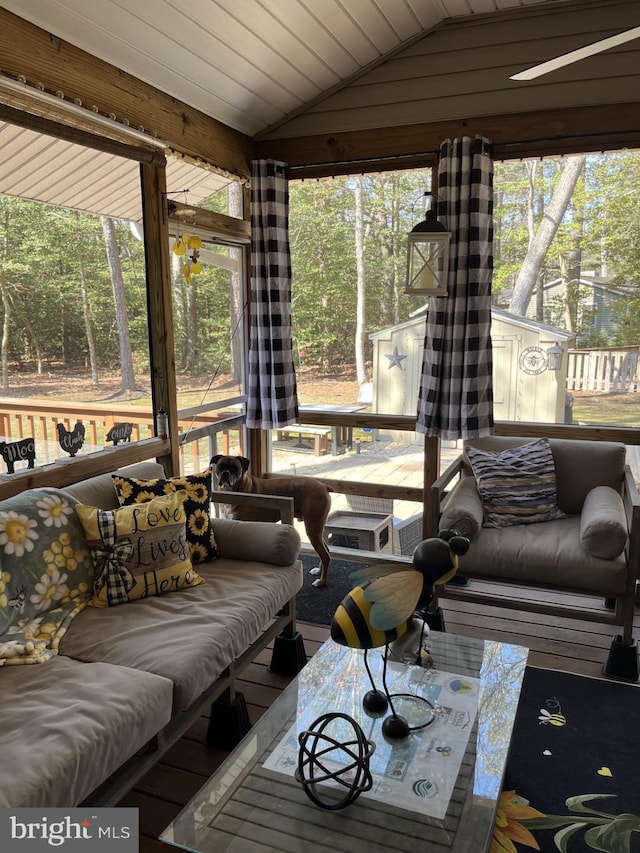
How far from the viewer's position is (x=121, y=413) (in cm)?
323

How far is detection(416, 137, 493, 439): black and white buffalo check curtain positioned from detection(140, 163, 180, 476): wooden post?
137 cm

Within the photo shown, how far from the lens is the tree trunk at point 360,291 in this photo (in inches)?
153

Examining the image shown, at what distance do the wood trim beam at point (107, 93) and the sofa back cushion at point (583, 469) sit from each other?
2.45 meters

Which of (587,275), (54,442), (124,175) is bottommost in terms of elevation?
(54,442)

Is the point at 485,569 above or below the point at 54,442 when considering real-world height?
below

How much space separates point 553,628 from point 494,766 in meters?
1.59

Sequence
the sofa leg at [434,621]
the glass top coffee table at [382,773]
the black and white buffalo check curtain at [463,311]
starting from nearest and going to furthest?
the glass top coffee table at [382,773] → the sofa leg at [434,621] → the black and white buffalo check curtain at [463,311]

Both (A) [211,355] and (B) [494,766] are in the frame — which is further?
(A) [211,355]

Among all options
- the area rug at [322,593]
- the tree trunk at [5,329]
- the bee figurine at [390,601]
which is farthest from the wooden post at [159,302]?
the bee figurine at [390,601]

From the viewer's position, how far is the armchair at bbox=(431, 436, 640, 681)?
2668mm

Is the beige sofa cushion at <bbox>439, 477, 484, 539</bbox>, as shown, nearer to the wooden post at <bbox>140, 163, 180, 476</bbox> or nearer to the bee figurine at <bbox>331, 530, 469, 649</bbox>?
the bee figurine at <bbox>331, 530, 469, 649</bbox>

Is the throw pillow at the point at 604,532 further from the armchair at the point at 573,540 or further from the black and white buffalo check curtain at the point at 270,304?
the black and white buffalo check curtain at the point at 270,304

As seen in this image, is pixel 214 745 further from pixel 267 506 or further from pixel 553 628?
pixel 553 628

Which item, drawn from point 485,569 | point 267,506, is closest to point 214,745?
point 267,506
